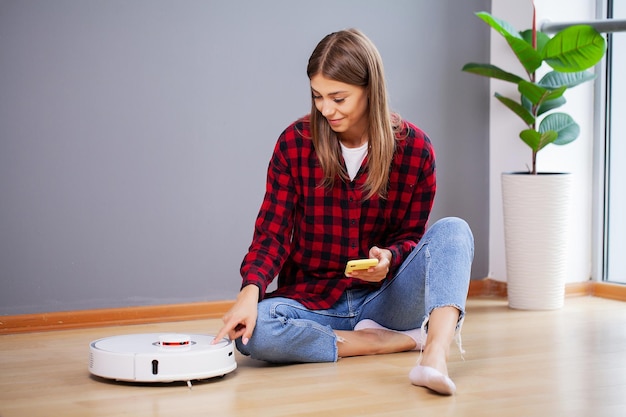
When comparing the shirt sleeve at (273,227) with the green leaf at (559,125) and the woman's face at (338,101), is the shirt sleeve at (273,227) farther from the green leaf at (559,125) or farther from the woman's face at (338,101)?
the green leaf at (559,125)

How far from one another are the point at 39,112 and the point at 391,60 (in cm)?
129

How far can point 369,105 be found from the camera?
2.04 m

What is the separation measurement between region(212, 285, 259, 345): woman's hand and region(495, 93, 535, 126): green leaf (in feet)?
5.06

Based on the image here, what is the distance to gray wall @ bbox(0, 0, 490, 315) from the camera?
2633mm

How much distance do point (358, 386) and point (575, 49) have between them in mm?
1613

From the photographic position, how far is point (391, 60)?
10.5ft

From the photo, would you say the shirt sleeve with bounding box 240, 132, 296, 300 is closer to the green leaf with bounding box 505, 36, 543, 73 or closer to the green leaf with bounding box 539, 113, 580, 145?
the green leaf with bounding box 505, 36, 543, 73

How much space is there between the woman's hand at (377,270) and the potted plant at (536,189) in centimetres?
117

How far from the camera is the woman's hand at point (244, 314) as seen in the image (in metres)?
1.86

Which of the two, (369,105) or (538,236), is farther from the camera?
(538,236)

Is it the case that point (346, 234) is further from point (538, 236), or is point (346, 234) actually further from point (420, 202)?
point (538, 236)

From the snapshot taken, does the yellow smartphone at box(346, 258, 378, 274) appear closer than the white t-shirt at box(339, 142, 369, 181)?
Yes

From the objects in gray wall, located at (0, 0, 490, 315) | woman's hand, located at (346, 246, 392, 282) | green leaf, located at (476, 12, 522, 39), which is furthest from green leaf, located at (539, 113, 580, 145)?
woman's hand, located at (346, 246, 392, 282)

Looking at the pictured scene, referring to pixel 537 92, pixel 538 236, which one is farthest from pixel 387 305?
pixel 537 92
